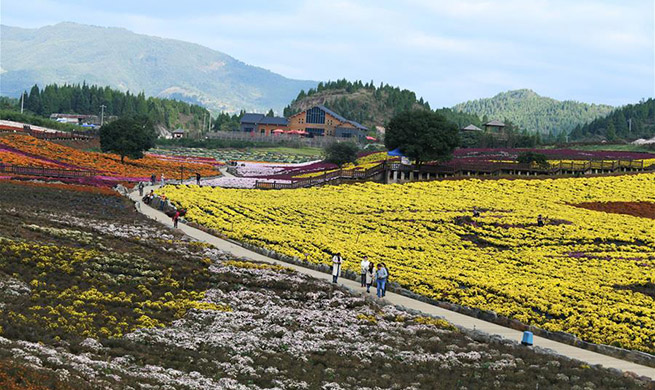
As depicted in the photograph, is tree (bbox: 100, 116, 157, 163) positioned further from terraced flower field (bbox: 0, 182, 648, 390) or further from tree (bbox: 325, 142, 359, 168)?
terraced flower field (bbox: 0, 182, 648, 390)

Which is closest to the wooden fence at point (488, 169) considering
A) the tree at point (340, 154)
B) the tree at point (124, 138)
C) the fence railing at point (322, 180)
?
the fence railing at point (322, 180)

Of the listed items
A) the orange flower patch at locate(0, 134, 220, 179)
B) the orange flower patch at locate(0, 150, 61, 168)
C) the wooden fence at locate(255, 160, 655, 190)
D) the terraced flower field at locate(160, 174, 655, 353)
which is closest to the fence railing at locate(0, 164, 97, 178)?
the orange flower patch at locate(0, 150, 61, 168)

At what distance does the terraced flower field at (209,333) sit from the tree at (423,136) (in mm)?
60568

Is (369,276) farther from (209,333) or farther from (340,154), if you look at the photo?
(340,154)

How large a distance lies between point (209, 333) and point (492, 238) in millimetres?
33838

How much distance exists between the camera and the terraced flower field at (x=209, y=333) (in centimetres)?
2573

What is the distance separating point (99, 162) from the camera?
109 m

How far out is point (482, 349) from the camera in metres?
31.7

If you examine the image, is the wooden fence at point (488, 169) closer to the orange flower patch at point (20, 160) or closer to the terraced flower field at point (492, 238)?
the terraced flower field at point (492, 238)

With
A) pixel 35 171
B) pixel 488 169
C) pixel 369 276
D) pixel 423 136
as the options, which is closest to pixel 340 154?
pixel 423 136

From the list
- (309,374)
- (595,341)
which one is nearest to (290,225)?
(595,341)

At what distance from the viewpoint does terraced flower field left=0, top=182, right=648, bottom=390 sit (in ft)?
84.4

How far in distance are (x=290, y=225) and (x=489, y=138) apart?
98.1 metres

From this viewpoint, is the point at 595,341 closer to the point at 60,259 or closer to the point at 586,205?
the point at 60,259
